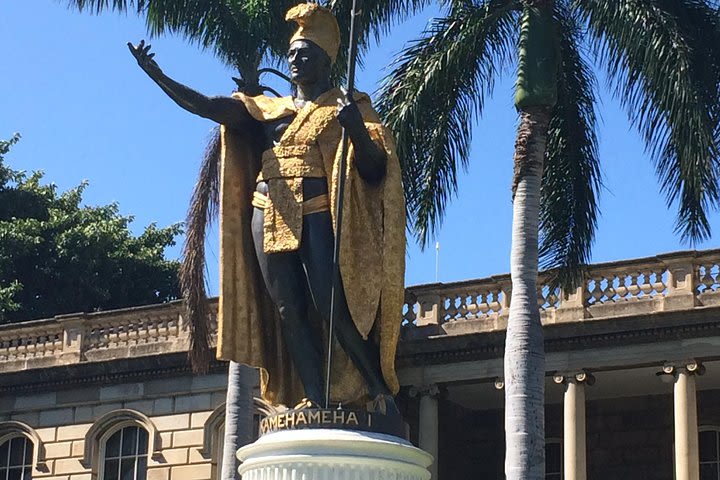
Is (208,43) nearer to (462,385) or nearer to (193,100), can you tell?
(462,385)

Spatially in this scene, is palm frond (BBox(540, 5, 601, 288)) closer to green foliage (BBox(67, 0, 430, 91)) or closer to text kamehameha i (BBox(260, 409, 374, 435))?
green foliage (BBox(67, 0, 430, 91))

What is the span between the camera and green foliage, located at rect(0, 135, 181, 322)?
131 feet

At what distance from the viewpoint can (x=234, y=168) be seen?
8555 millimetres

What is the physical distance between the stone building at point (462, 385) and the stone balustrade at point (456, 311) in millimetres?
28

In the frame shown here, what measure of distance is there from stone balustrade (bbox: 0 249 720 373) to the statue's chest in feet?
54.3

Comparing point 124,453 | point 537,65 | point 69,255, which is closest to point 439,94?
point 537,65

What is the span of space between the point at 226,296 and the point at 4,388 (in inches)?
1062

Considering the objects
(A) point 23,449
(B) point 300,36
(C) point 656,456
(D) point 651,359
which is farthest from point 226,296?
(A) point 23,449

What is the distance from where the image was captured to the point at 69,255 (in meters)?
40.3

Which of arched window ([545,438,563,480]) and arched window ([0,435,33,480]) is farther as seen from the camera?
arched window ([0,435,33,480])

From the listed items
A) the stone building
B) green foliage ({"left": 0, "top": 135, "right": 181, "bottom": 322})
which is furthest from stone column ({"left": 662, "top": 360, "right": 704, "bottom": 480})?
green foliage ({"left": 0, "top": 135, "right": 181, "bottom": 322})

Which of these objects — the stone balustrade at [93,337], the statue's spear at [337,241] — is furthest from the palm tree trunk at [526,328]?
the stone balustrade at [93,337]

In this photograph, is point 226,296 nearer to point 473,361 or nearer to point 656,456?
point 473,361

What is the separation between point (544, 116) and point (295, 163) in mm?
11924
